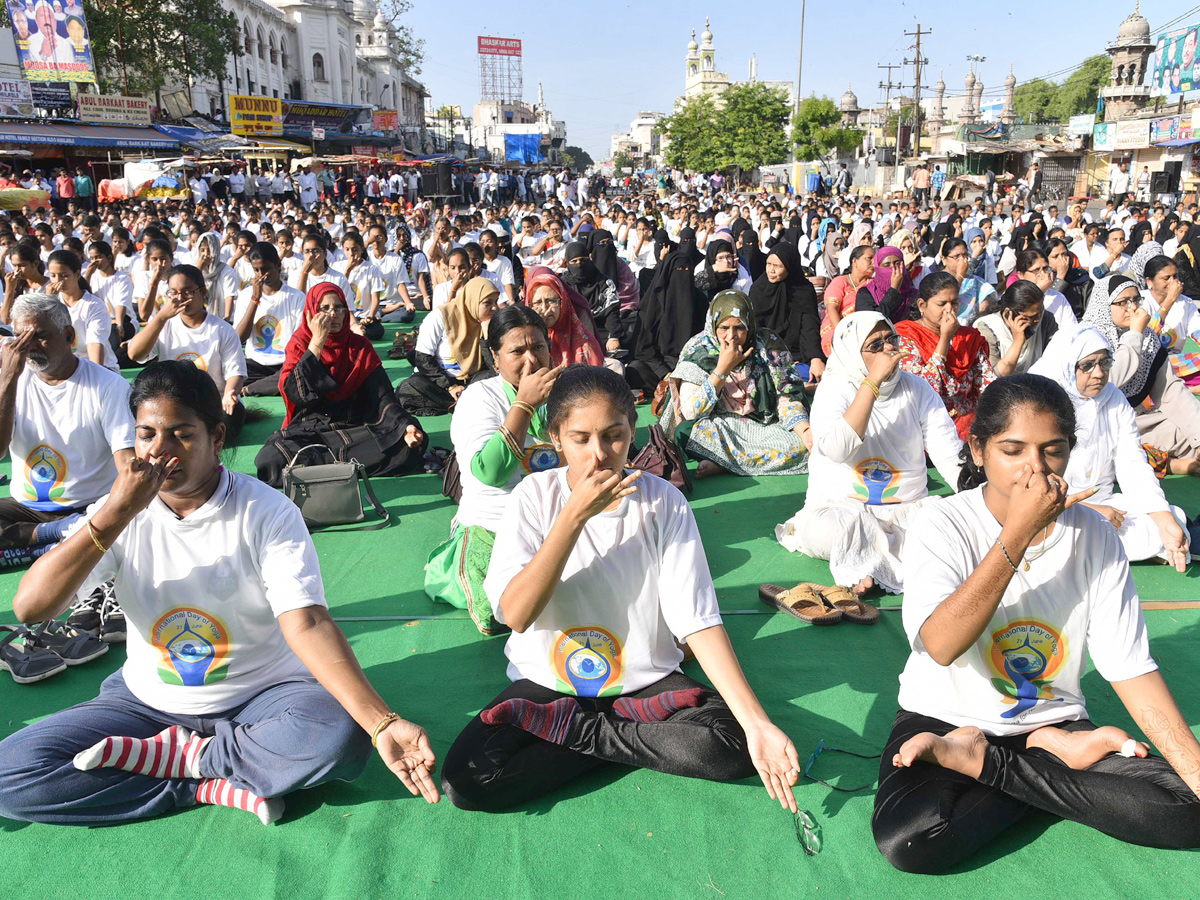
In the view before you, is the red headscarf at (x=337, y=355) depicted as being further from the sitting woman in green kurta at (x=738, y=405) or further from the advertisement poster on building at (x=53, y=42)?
the advertisement poster on building at (x=53, y=42)

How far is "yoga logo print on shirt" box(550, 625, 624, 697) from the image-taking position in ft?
8.23

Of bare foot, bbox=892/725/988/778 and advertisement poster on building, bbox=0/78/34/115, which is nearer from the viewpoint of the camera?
bare foot, bbox=892/725/988/778

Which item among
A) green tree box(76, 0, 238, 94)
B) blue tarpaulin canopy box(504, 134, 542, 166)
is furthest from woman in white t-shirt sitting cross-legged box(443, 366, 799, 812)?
blue tarpaulin canopy box(504, 134, 542, 166)

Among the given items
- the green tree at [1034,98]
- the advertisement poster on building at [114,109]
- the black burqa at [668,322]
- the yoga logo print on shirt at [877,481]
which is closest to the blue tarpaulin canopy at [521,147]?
the advertisement poster on building at [114,109]

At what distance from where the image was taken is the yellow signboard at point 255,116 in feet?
110

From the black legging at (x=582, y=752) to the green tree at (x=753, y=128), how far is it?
151 feet

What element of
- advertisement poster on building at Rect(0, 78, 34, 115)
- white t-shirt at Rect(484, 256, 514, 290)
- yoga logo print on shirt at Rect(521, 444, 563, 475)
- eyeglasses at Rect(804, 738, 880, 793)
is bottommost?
eyeglasses at Rect(804, 738, 880, 793)

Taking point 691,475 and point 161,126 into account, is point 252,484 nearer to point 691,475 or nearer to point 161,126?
point 691,475

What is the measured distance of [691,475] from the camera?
5.61m

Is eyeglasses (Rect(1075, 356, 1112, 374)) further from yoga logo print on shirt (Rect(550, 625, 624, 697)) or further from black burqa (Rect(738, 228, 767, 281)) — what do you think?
black burqa (Rect(738, 228, 767, 281))

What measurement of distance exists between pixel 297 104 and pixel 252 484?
156 feet

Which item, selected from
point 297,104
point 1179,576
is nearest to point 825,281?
point 1179,576

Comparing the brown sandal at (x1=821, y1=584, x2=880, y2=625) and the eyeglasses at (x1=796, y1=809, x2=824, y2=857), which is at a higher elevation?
the brown sandal at (x1=821, y1=584, x2=880, y2=625)

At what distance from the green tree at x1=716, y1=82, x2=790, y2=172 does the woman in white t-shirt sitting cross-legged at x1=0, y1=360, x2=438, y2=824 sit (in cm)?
4625
